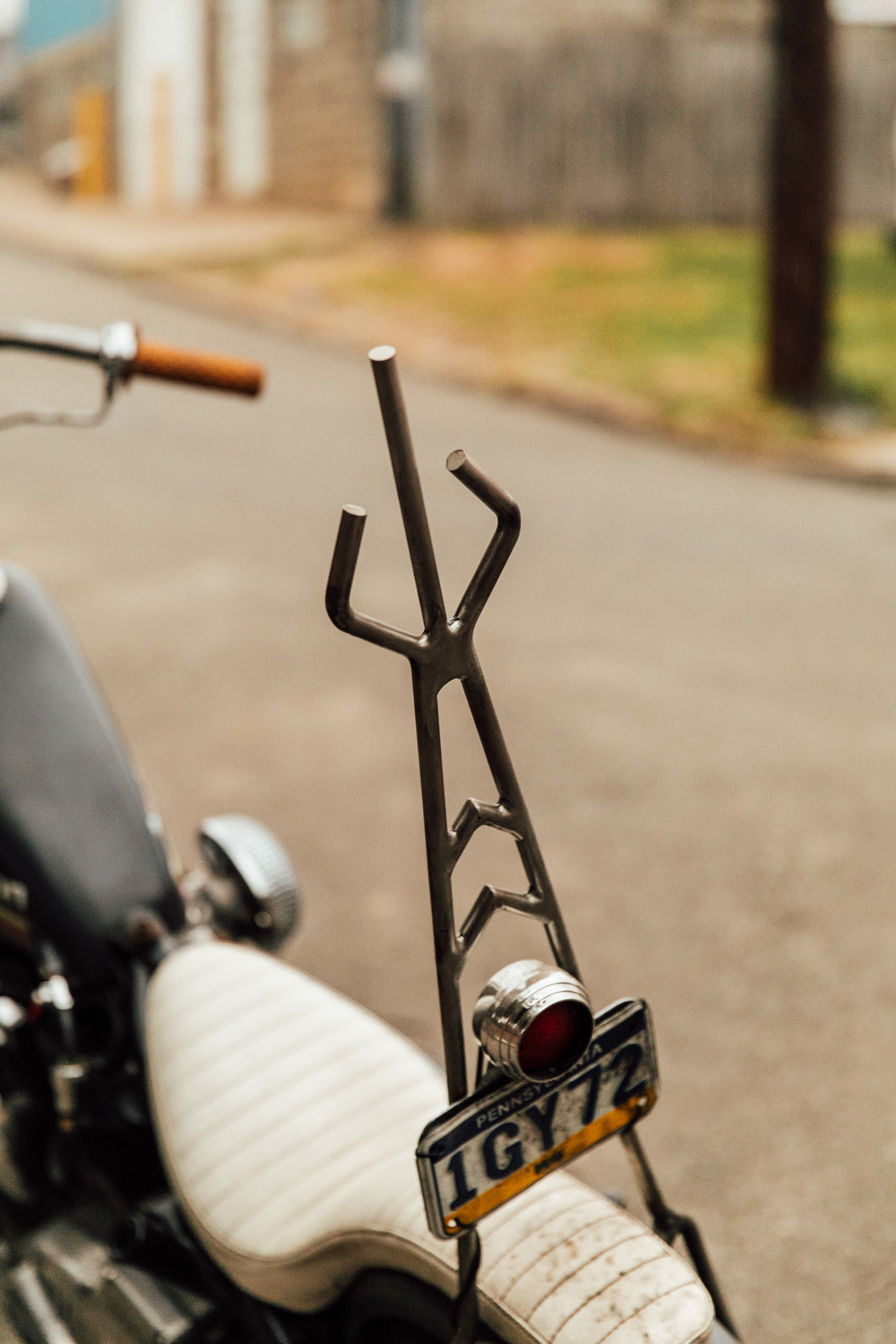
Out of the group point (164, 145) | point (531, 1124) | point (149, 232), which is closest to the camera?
point (531, 1124)

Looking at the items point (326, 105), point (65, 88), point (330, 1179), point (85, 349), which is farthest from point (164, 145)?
point (330, 1179)

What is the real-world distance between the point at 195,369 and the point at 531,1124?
1.40 m

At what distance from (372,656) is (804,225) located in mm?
5799

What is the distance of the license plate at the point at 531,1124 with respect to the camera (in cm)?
137

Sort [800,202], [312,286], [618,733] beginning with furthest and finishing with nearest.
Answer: [312,286] → [800,202] → [618,733]

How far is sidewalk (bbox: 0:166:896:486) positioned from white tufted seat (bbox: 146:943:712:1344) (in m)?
7.50

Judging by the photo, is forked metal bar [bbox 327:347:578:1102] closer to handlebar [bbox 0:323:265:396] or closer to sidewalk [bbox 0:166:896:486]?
handlebar [bbox 0:323:265:396]

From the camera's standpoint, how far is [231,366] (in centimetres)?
230

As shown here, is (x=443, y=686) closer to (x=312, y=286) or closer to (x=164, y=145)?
(x=312, y=286)

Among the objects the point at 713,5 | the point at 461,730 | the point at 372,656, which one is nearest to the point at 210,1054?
the point at 461,730

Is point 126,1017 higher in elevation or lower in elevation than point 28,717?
lower

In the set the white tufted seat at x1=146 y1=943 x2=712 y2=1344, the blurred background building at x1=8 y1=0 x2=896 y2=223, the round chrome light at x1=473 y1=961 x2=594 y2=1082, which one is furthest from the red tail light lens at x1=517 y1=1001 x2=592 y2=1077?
the blurred background building at x1=8 y1=0 x2=896 y2=223

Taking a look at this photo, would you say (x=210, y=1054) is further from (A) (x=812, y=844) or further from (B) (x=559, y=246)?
(B) (x=559, y=246)

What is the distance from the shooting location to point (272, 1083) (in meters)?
1.89
